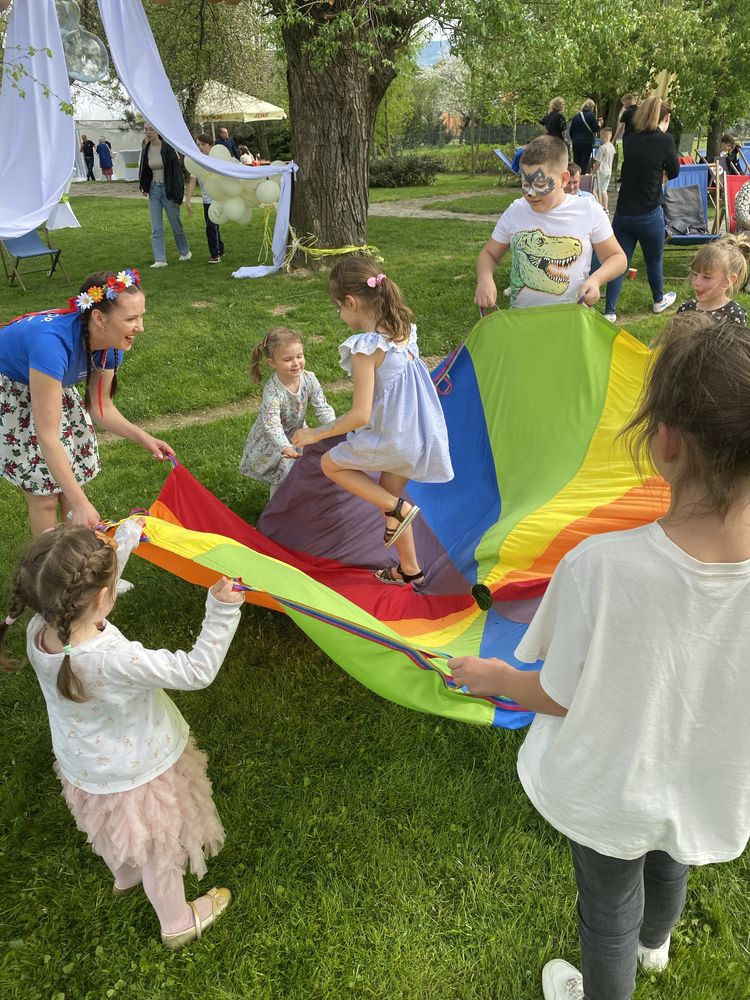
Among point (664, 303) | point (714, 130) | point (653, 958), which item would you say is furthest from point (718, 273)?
point (714, 130)

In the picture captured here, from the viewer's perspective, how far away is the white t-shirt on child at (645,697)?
3.70 ft

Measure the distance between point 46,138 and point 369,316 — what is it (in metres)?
5.20

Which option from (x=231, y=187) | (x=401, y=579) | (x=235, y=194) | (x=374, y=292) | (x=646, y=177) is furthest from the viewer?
(x=235, y=194)

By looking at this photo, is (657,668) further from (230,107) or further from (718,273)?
(230,107)

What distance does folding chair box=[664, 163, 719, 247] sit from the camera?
888cm

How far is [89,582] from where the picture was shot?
1.75m

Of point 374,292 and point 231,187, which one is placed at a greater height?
point 231,187

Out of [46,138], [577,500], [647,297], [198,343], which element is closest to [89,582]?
[577,500]

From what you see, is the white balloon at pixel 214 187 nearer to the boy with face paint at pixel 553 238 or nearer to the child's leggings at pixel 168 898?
the boy with face paint at pixel 553 238

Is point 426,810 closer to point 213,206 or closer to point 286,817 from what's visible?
point 286,817

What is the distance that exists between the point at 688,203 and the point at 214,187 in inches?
230

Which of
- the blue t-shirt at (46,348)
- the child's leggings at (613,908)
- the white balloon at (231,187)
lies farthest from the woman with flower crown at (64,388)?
the white balloon at (231,187)

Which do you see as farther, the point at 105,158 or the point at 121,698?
the point at 105,158

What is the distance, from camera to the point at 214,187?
30.2ft
